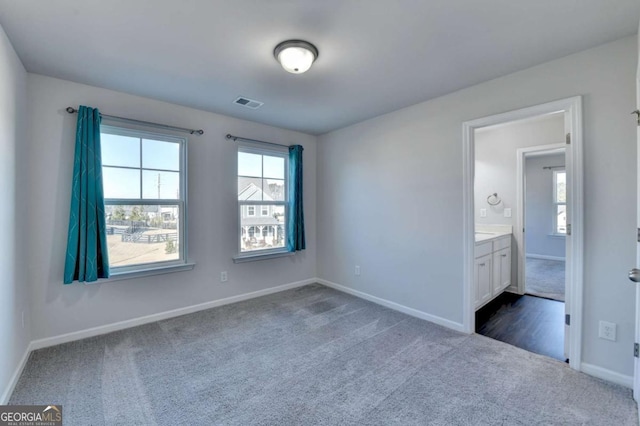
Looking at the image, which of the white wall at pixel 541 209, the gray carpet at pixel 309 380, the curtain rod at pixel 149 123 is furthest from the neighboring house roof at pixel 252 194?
the white wall at pixel 541 209

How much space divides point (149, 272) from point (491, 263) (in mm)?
4037

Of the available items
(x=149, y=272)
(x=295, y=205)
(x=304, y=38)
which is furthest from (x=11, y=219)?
(x=295, y=205)

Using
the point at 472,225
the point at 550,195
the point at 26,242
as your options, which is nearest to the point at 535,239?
the point at 550,195

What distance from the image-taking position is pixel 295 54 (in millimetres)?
2012

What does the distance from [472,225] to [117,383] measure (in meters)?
3.23

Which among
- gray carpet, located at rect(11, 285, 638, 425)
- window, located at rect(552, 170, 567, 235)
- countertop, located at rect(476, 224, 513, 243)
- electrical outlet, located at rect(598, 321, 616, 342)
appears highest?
window, located at rect(552, 170, 567, 235)

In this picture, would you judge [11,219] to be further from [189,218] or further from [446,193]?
[446,193]

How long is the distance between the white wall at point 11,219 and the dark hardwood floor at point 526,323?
3838 mm

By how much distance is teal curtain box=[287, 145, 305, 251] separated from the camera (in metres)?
4.15

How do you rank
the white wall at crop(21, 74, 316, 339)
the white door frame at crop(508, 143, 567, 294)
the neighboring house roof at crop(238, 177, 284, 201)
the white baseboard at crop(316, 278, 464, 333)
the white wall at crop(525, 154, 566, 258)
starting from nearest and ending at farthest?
1. the white wall at crop(21, 74, 316, 339)
2. the white baseboard at crop(316, 278, 464, 333)
3. the neighboring house roof at crop(238, 177, 284, 201)
4. the white door frame at crop(508, 143, 567, 294)
5. the white wall at crop(525, 154, 566, 258)

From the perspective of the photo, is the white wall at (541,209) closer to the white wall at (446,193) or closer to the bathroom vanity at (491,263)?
the bathroom vanity at (491,263)

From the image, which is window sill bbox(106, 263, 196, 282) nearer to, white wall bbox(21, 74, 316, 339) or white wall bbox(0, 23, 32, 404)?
white wall bbox(21, 74, 316, 339)

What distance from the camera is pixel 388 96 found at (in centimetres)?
295

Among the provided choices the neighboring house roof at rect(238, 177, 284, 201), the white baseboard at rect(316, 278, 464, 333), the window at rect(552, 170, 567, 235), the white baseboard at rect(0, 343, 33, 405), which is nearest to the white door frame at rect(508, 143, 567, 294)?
the white baseboard at rect(316, 278, 464, 333)
